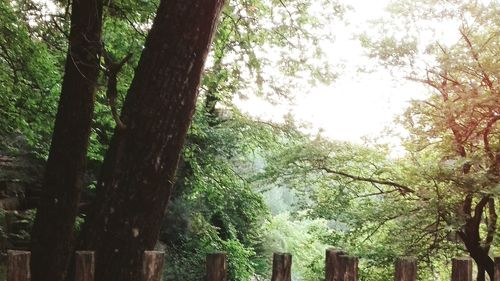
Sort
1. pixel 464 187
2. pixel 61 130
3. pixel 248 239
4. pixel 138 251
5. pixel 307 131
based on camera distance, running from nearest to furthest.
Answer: pixel 138 251, pixel 61 130, pixel 464 187, pixel 307 131, pixel 248 239

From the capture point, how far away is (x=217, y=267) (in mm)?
1852

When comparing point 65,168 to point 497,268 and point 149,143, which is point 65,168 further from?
point 497,268

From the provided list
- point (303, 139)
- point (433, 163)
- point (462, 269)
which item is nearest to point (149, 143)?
point (462, 269)

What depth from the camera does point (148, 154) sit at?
2.29 meters

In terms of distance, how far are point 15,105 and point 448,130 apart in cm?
554

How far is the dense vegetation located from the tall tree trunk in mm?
1532

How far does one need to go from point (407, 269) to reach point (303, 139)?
727cm

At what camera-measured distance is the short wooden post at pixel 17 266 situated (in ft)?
5.79

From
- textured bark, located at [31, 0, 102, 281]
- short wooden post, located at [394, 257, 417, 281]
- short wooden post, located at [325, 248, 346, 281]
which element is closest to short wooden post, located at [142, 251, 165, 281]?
short wooden post, located at [325, 248, 346, 281]

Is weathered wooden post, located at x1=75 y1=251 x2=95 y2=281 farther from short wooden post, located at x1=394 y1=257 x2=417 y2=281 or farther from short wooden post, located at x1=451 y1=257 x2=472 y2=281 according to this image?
short wooden post, located at x1=451 y1=257 x2=472 y2=281

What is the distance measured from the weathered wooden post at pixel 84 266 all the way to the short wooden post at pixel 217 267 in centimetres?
46

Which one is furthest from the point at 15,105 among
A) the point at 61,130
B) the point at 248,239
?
the point at 248,239

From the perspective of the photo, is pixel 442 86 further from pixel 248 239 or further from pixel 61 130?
pixel 248 239

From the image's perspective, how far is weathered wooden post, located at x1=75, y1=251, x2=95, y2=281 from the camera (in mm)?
1829
